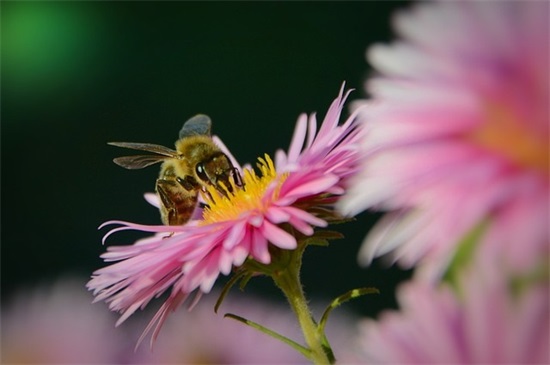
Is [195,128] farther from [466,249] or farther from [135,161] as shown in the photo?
[466,249]

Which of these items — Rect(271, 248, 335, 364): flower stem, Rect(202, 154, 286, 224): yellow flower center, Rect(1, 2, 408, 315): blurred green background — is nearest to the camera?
Rect(271, 248, 335, 364): flower stem

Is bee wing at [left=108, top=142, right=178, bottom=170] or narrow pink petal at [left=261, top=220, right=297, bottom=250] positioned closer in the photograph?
narrow pink petal at [left=261, top=220, right=297, bottom=250]

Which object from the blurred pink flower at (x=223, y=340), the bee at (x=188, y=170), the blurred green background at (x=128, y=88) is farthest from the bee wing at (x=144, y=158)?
the blurred green background at (x=128, y=88)

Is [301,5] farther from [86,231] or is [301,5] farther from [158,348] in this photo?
[158,348]

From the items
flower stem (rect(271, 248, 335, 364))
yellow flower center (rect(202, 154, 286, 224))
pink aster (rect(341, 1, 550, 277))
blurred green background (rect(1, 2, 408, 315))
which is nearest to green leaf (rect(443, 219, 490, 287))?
pink aster (rect(341, 1, 550, 277))

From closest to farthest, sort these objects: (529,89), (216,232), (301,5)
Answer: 1. (529,89)
2. (216,232)
3. (301,5)

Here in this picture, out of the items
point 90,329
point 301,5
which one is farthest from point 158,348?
point 301,5

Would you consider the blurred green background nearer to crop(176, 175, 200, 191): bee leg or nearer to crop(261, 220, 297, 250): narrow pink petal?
crop(176, 175, 200, 191): bee leg
